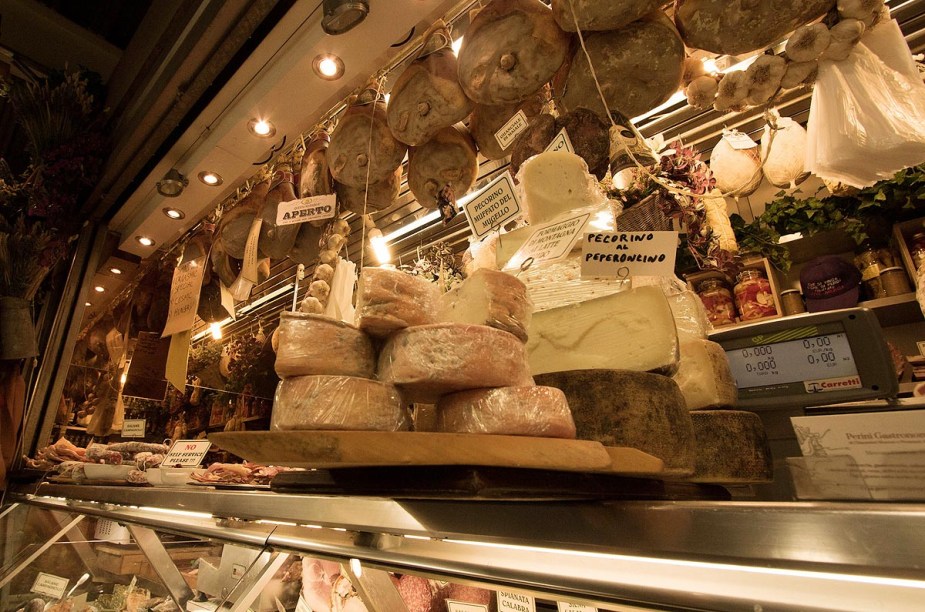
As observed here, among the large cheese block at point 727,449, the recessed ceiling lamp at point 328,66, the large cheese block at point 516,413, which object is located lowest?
the large cheese block at point 727,449

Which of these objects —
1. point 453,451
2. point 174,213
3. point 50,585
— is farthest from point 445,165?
point 50,585

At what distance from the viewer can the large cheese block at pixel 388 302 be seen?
2.87 feet

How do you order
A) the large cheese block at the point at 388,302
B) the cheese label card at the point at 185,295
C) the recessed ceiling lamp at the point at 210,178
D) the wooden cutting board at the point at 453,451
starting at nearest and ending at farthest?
the wooden cutting board at the point at 453,451 < the large cheese block at the point at 388,302 < the recessed ceiling lamp at the point at 210,178 < the cheese label card at the point at 185,295

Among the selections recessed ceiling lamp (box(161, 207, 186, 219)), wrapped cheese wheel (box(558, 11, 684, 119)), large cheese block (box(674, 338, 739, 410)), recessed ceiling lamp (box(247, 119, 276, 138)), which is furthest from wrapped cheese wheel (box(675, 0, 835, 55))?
recessed ceiling lamp (box(161, 207, 186, 219))

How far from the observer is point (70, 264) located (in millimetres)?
3580

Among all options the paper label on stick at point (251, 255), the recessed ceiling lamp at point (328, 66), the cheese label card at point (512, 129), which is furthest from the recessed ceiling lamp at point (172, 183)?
the cheese label card at point (512, 129)

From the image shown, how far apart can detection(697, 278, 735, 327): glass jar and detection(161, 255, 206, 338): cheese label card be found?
10.8 ft

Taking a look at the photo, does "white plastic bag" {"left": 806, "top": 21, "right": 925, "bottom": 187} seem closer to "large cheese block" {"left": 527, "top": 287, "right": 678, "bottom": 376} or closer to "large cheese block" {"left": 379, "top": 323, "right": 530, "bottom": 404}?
"large cheese block" {"left": 527, "top": 287, "right": 678, "bottom": 376}

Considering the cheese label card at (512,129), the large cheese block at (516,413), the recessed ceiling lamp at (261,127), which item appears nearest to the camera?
the large cheese block at (516,413)

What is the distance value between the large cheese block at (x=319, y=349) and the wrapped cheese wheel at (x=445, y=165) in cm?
93

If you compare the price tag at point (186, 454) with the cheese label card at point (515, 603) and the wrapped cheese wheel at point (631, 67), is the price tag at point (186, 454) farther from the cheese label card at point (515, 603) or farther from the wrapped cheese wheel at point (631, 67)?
the wrapped cheese wheel at point (631, 67)

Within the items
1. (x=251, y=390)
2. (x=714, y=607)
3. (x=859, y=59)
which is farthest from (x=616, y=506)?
(x=251, y=390)

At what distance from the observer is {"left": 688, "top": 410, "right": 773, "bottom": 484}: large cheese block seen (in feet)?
3.22

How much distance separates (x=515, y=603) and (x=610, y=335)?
0.77 m
